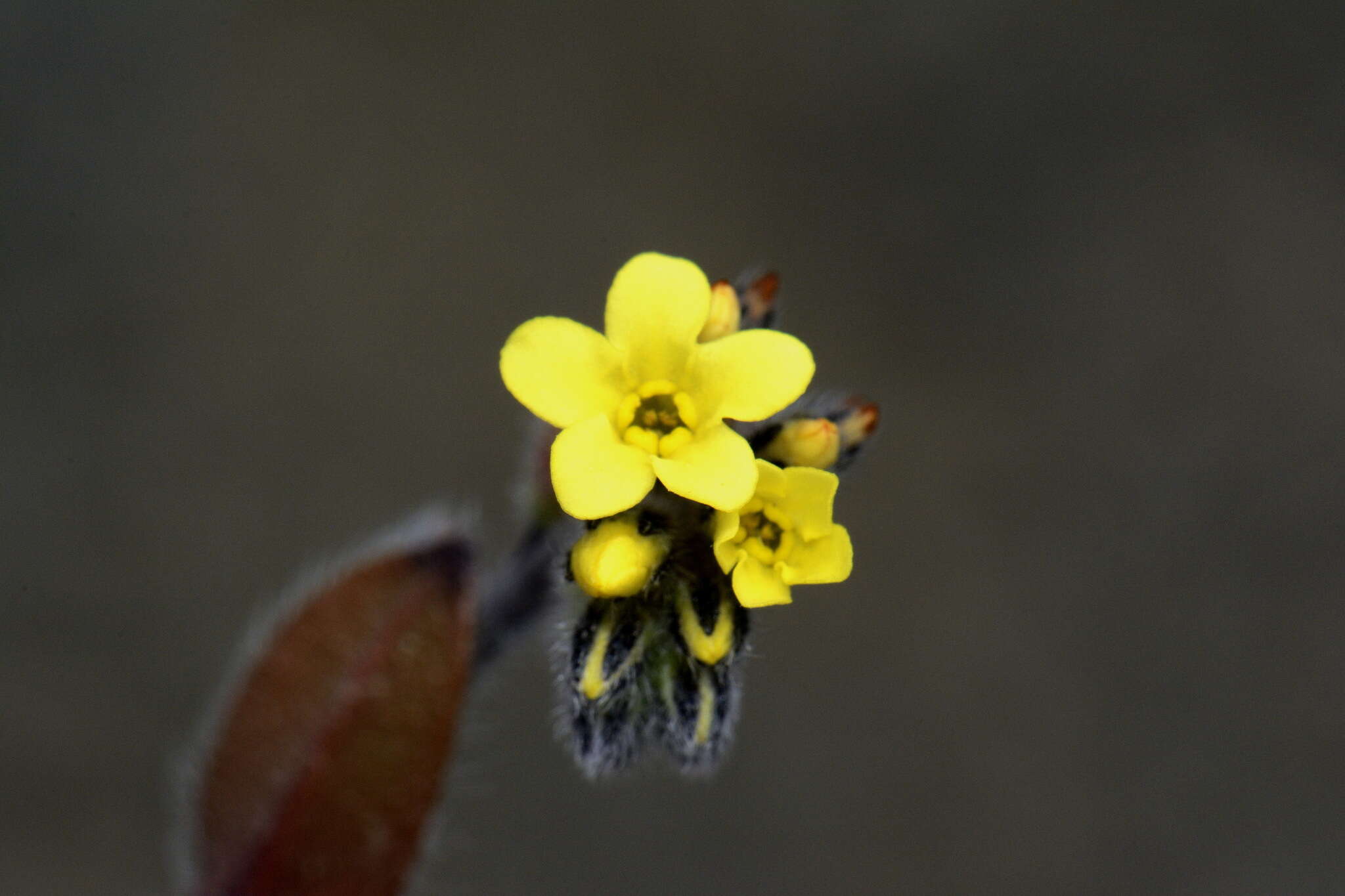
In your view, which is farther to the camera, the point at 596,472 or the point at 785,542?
the point at 785,542

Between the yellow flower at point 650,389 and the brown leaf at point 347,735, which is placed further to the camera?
the brown leaf at point 347,735

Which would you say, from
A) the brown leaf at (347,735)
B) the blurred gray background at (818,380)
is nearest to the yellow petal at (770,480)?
the brown leaf at (347,735)

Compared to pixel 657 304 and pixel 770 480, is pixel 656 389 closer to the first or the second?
pixel 657 304

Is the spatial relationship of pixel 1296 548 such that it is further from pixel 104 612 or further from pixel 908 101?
pixel 104 612

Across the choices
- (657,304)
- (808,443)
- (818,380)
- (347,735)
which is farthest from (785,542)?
(818,380)

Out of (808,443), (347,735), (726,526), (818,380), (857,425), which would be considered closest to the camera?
(726,526)

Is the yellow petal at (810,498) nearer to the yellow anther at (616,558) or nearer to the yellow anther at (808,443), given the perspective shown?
the yellow anther at (808,443)

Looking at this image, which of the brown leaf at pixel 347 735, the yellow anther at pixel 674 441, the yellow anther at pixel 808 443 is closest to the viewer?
the yellow anther at pixel 674 441

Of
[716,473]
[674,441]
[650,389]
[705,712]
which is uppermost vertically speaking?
[650,389]
